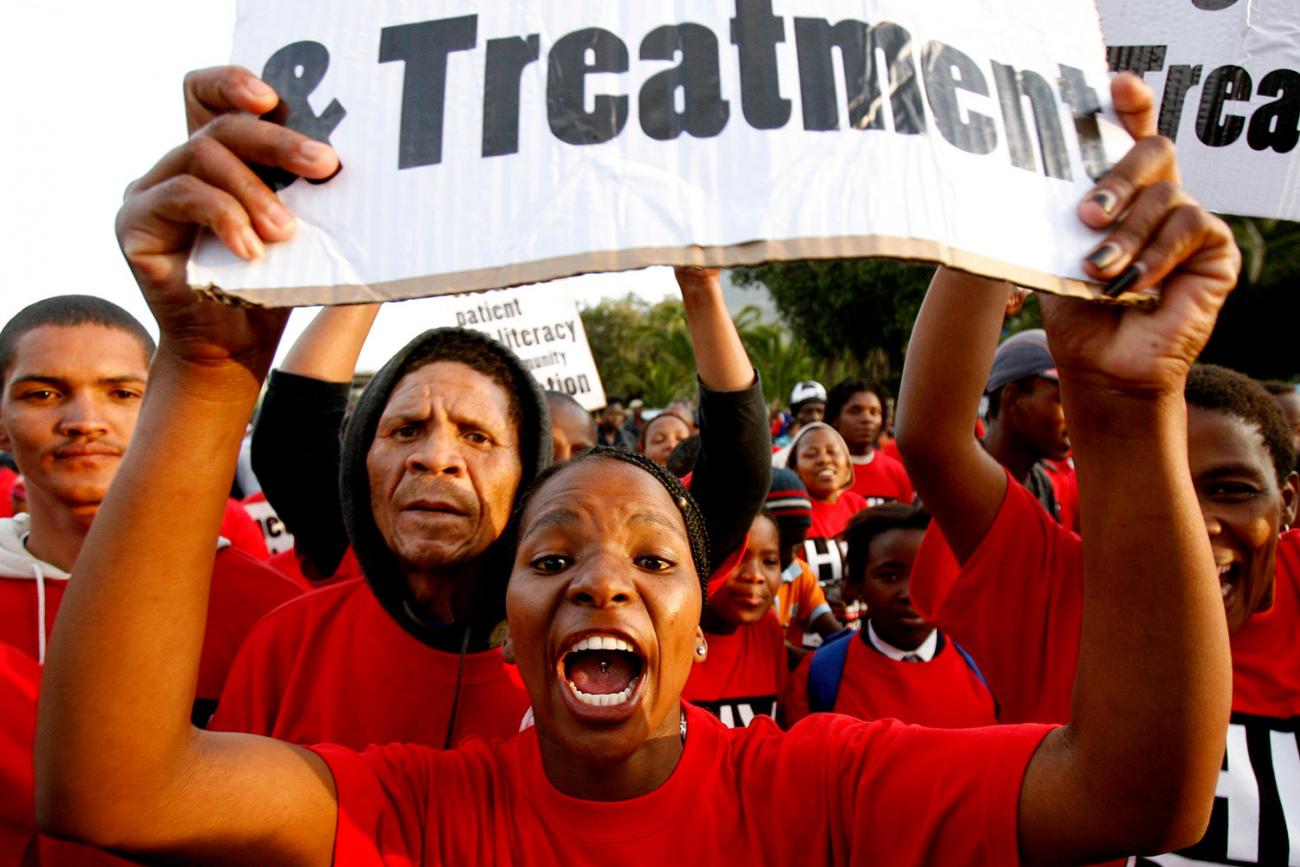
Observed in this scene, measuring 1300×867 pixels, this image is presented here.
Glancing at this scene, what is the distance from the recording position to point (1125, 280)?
3.96ft

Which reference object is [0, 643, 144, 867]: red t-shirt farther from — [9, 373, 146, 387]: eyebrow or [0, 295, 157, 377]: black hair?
[0, 295, 157, 377]: black hair

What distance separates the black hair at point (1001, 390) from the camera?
3838 millimetres

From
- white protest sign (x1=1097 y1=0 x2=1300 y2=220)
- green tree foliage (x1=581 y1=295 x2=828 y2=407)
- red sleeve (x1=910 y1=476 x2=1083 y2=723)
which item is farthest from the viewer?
green tree foliage (x1=581 y1=295 x2=828 y2=407)

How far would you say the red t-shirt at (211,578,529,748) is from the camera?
1954mm

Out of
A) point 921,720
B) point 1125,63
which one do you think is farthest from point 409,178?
point 921,720

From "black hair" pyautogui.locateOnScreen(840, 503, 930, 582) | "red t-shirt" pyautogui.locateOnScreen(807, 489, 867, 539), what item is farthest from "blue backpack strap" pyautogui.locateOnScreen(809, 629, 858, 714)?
"red t-shirt" pyautogui.locateOnScreen(807, 489, 867, 539)

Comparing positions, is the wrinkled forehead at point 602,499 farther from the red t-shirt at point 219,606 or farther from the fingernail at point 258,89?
the red t-shirt at point 219,606

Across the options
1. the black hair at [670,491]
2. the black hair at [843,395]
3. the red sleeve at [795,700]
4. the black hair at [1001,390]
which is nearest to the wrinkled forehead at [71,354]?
the black hair at [670,491]

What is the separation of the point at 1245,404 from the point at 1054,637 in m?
0.68

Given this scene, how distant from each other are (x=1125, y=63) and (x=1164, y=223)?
129 cm

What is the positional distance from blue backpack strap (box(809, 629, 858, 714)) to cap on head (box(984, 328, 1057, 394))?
122 cm

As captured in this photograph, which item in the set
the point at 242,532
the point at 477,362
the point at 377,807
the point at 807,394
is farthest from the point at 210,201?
the point at 807,394

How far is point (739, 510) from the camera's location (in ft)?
7.85

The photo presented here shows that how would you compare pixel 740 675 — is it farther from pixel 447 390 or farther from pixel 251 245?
pixel 251 245
